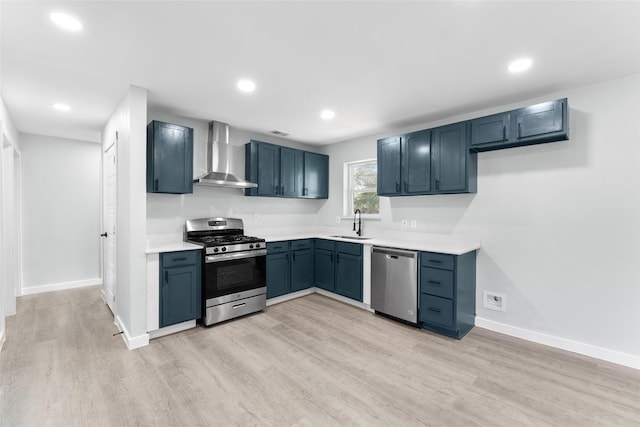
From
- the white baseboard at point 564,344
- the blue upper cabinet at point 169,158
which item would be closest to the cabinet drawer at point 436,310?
the white baseboard at point 564,344

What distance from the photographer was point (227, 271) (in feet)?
11.2

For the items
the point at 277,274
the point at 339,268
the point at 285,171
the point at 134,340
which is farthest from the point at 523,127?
the point at 134,340

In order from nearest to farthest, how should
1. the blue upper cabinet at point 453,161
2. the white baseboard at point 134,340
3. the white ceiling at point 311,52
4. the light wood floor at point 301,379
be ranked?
the white ceiling at point 311,52, the light wood floor at point 301,379, the white baseboard at point 134,340, the blue upper cabinet at point 453,161

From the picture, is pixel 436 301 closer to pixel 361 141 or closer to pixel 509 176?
pixel 509 176

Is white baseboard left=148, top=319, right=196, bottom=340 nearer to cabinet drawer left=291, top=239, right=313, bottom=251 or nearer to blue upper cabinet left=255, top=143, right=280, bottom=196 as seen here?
cabinet drawer left=291, top=239, right=313, bottom=251

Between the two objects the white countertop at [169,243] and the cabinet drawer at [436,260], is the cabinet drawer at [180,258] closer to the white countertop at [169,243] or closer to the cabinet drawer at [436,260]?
the white countertop at [169,243]

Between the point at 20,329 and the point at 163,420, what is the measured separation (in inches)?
104

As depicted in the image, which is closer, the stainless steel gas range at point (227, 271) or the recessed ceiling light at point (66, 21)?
the recessed ceiling light at point (66, 21)

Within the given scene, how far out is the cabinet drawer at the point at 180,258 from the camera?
2998 mm

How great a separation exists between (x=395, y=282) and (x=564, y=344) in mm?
1695

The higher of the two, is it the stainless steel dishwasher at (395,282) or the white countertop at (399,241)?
the white countertop at (399,241)

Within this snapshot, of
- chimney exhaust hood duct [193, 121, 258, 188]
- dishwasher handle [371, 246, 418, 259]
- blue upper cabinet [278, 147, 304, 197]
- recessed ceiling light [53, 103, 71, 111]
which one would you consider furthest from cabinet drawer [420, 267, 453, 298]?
recessed ceiling light [53, 103, 71, 111]

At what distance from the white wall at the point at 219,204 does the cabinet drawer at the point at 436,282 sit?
256 cm

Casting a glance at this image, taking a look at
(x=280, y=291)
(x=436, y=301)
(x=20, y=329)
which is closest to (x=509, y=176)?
(x=436, y=301)
